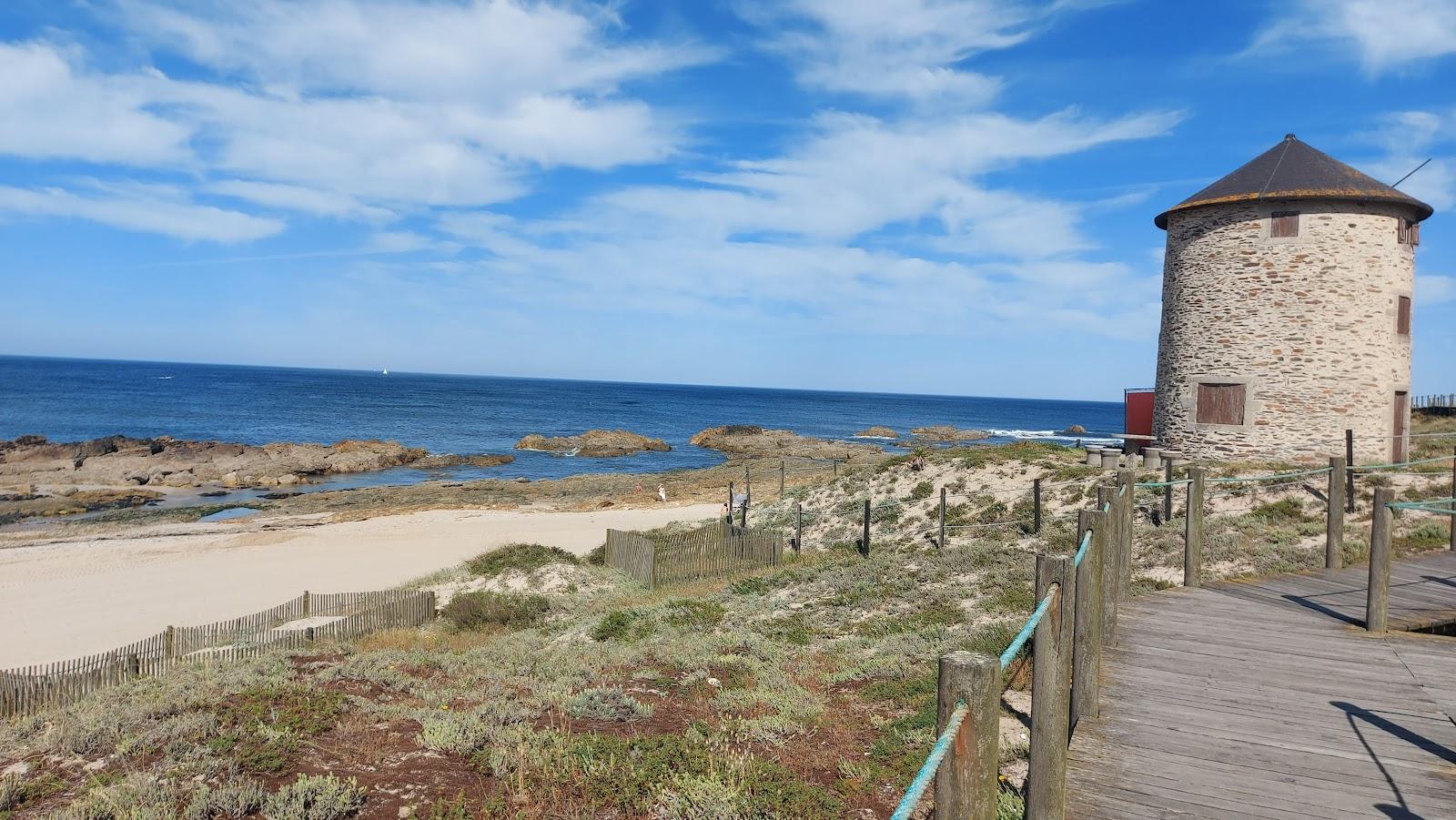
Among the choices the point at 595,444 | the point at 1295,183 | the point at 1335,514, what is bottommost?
the point at 595,444

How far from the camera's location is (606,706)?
28.5 feet

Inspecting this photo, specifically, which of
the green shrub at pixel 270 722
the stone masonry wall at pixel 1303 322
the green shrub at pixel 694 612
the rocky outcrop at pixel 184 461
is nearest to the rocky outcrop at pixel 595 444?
the rocky outcrop at pixel 184 461

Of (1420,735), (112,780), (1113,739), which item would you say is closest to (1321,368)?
(1420,735)

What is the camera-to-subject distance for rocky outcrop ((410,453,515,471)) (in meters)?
58.3

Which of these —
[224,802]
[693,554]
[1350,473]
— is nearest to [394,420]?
[693,554]

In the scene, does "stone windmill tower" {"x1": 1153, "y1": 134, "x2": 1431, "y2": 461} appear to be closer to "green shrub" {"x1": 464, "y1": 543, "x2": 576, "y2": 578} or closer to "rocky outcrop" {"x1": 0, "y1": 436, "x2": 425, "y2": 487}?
"green shrub" {"x1": 464, "y1": 543, "x2": 576, "y2": 578}

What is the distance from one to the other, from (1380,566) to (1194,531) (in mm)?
2175

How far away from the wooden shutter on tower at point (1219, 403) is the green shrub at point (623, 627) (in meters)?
17.6

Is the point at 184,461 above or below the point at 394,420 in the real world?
below

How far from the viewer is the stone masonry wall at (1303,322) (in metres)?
21.2

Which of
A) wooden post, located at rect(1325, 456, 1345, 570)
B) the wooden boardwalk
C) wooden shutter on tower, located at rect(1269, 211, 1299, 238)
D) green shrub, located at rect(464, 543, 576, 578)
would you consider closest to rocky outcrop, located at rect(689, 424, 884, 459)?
wooden shutter on tower, located at rect(1269, 211, 1299, 238)

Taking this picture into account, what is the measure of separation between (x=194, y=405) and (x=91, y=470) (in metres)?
63.4

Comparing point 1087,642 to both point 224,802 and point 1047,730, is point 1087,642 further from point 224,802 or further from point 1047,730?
point 224,802

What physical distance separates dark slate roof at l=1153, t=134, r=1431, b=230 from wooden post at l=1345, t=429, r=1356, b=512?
6.16 meters
